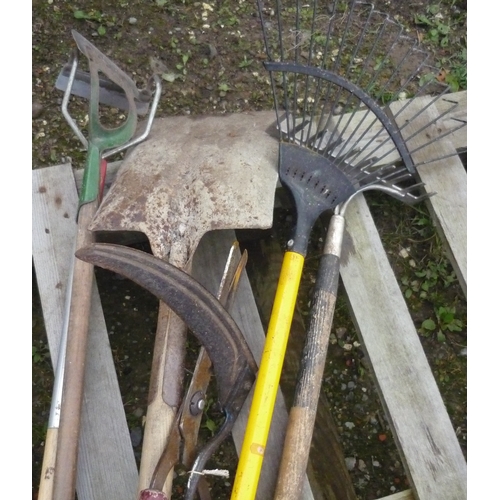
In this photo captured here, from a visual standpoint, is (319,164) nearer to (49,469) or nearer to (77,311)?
(77,311)

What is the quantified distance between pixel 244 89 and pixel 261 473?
4.48 ft

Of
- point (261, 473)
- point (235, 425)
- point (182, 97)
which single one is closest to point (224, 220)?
point (235, 425)

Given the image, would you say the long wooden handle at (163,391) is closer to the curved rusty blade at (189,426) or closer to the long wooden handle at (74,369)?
the curved rusty blade at (189,426)

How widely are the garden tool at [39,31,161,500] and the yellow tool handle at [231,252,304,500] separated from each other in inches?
15.3

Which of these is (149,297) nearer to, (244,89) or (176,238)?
(176,238)

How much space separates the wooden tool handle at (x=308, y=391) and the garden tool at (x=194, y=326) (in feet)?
0.43

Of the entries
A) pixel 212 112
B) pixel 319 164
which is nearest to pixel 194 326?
pixel 319 164

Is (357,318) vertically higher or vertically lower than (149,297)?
lower

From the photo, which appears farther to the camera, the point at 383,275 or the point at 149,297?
the point at 149,297

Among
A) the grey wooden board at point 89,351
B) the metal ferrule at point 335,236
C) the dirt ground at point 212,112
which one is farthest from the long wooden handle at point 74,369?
the metal ferrule at point 335,236

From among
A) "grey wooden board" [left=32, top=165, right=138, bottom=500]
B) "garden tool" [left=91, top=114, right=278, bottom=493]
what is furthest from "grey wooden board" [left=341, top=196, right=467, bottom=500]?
"grey wooden board" [left=32, top=165, right=138, bottom=500]

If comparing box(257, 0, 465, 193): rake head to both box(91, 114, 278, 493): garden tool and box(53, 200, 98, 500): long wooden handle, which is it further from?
box(53, 200, 98, 500): long wooden handle

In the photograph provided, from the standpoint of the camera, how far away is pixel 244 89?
83.3 inches

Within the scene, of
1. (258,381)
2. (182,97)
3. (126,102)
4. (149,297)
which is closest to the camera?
(258,381)
